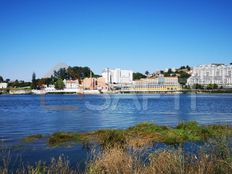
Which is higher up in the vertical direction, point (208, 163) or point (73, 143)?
point (208, 163)

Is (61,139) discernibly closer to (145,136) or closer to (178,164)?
(145,136)

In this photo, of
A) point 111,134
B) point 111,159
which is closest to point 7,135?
point 111,134

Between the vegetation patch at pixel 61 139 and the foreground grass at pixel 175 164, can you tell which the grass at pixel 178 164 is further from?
the vegetation patch at pixel 61 139

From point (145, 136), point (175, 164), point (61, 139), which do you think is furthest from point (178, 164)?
point (61, 139)

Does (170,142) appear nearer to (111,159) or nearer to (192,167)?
(111,159)

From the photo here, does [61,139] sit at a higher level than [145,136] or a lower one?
lower

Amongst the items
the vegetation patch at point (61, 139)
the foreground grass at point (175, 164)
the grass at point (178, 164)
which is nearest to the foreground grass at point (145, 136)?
the vegetation patch at point (61, 139)

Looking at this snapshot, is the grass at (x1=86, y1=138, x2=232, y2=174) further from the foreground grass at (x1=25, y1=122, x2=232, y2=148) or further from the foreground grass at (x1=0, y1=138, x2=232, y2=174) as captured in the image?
the foreground grass at (x1=25, y1=122, x2=232, y2=148)

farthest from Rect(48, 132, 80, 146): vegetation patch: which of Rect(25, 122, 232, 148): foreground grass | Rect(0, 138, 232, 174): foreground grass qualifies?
Rect(0, 138, 232, 174): foreground grass

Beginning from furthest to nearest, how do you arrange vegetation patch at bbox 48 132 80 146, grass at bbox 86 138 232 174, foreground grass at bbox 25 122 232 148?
1. vegetation patch at bbox 48 132 80 146
2. foreground grass at bbox 25 122 232 148
3. grass at bbox 86 138 232 174

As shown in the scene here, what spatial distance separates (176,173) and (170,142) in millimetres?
14714

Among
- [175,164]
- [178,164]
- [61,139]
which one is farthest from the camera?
[61,139]

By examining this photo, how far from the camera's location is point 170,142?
23625 mm

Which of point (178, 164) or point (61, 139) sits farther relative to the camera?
point (61, 139)
